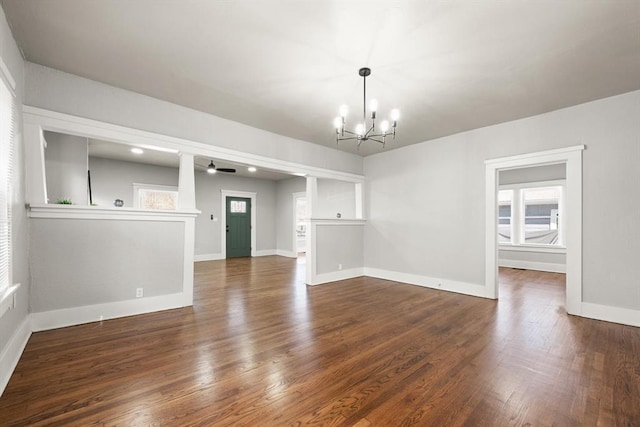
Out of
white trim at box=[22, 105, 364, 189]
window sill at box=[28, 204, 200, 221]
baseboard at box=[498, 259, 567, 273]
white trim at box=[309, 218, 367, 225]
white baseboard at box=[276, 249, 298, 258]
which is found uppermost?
white trim at box=[22, 105, 364, 189]

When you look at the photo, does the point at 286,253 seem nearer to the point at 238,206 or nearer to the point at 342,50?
the point at 238,206

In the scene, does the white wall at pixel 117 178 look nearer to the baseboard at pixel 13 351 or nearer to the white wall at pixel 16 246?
the white wall at pixel 16 246

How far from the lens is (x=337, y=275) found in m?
5.80

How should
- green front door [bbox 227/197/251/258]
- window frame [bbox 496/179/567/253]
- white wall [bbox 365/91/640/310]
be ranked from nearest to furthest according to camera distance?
white wall [bbox 365/91/640/310] < window frame [bbox 496/179/567/253] < green front door [bbox 227/197/251/258]

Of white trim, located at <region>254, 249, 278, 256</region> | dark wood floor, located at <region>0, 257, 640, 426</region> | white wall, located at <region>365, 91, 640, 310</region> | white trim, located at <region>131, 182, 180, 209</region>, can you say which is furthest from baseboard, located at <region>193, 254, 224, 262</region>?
white wall, located at <region>365, 91, 640, 310</region>

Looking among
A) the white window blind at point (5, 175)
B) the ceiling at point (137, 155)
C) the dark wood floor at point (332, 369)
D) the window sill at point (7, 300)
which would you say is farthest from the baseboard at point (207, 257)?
the white window blind at point (5, 175)

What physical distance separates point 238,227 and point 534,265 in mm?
8541

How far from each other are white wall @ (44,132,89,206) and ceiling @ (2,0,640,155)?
117cm

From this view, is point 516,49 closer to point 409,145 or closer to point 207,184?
point 409,145

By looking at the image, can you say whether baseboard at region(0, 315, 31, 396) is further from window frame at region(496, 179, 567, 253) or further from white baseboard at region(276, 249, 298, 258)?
window frame at region(496, 179, 567, 253)

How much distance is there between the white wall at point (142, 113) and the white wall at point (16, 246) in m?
0.20

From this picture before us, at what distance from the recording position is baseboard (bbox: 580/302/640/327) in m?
3.35

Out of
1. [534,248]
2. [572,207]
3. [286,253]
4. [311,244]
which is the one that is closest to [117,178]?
[286,253]

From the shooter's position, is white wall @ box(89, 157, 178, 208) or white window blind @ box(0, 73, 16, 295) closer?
white window blind @ box(0, 73, 16, 295)
